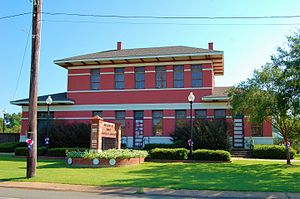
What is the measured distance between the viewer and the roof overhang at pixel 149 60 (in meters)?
32.5

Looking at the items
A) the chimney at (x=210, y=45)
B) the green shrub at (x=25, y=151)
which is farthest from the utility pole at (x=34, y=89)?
the chimney at (x=210, y=45)

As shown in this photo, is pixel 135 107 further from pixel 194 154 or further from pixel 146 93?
pixel 194 154

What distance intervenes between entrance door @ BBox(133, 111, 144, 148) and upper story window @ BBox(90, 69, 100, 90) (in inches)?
192

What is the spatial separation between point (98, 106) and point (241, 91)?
15.3 meters

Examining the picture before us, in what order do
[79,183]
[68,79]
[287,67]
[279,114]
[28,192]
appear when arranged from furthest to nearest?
1. [68,79]
2. [279,114]
3. [287,67]
4. [79,183]
5. [28,192]

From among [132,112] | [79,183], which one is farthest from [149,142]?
[79,183]

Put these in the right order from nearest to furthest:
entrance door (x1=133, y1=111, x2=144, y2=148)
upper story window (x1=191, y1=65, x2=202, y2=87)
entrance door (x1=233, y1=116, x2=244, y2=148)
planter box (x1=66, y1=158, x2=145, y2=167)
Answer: planter box (x1=66, y1=158, x2=145, y2=167)
entrance door (x1=233, y1=116, x2=244, y2=148)
upper story window (x1=191, y1=65, x2=202, y2=87)
entrance door (x1=133, y1=111, x2=144, y2=148)

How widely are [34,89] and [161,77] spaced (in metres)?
19.5

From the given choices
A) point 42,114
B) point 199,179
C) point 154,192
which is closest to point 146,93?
point 42,114

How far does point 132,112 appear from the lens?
34.1 meters

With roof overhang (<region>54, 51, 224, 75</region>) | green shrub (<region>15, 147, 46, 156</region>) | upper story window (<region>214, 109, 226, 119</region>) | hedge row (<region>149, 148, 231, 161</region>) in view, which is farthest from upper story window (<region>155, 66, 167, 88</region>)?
green shrub (<region>15, 147, 46, 156</region>)

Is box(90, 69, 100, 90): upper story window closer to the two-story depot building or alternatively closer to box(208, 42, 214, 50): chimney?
the two-story depot building

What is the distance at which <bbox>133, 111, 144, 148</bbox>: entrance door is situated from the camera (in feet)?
111

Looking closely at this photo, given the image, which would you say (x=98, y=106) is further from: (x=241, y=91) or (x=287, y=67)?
(x=287, y=67)
